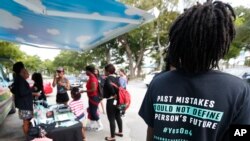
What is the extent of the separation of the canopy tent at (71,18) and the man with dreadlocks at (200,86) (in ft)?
5.73

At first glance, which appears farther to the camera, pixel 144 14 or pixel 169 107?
pixel 144 14

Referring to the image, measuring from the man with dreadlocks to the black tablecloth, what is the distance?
2758mm

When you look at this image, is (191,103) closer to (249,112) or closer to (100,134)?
(249,112)

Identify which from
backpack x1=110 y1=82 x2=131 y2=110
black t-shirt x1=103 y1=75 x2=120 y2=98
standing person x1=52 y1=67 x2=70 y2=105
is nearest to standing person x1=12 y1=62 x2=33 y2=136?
standing person x1=52 y1=67 x2=70 y2=105

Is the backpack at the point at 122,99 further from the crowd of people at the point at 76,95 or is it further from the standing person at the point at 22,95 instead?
the standing person at the point at 22,95

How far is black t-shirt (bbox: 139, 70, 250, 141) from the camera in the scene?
1169mm

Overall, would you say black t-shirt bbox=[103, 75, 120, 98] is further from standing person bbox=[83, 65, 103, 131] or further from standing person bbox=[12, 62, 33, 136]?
standing person bbox=[12, 62, 33, 136]

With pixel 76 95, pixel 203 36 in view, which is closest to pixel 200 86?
pixel 203 36

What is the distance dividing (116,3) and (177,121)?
1974 millimetres

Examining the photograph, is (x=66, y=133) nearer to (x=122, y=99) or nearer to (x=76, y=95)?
(x=76, y=95)

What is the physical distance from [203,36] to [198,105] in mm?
333

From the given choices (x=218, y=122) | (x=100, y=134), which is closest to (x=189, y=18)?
(x=218, y=122)

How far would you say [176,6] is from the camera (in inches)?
1051

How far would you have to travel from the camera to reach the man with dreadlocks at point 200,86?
3.86 ft
